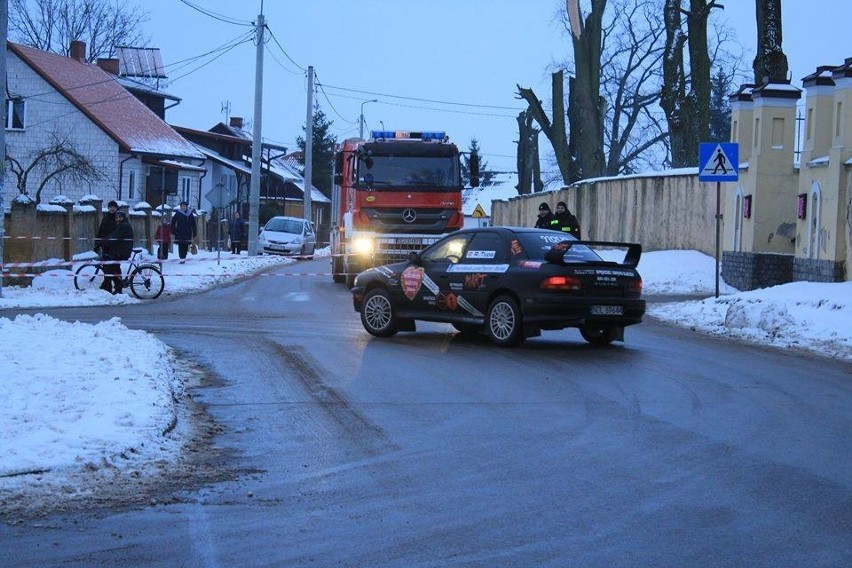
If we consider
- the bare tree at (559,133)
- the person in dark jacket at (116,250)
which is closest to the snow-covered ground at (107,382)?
the person in dark jacket at (116,250)

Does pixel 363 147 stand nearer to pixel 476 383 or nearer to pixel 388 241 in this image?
pixel 388 241

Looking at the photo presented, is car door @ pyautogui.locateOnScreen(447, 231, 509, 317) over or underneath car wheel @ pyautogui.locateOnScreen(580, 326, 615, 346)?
over

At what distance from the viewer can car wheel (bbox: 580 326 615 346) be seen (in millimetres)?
16859

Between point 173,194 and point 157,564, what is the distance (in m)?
58.8

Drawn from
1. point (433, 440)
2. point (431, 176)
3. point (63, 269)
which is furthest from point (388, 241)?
point (433, 440)

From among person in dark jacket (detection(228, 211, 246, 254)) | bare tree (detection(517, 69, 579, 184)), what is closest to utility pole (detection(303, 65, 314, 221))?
person in dark jacket (detection(228, 211, 246, 254))

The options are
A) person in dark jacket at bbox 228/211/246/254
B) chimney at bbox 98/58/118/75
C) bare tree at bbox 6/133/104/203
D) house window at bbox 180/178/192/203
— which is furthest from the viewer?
chimney at bbox 98/58/118/75

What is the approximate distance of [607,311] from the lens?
52.9 feet

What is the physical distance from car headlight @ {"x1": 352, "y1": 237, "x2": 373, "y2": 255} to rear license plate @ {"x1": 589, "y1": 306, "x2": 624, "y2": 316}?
11.9 meters

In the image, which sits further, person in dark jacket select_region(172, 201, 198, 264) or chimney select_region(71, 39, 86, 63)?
chimney select_region(71, 39, 86, 63)

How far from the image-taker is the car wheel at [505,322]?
16250mm

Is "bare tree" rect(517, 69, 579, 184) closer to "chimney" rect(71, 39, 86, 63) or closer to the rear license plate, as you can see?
"chimney" rect(71, 39, 86, 63)

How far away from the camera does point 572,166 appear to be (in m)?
49.2

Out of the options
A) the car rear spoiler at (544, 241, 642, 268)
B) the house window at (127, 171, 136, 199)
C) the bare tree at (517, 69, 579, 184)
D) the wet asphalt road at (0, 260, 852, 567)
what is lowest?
the wet asphalt road at (0, 260, 852, 567)
